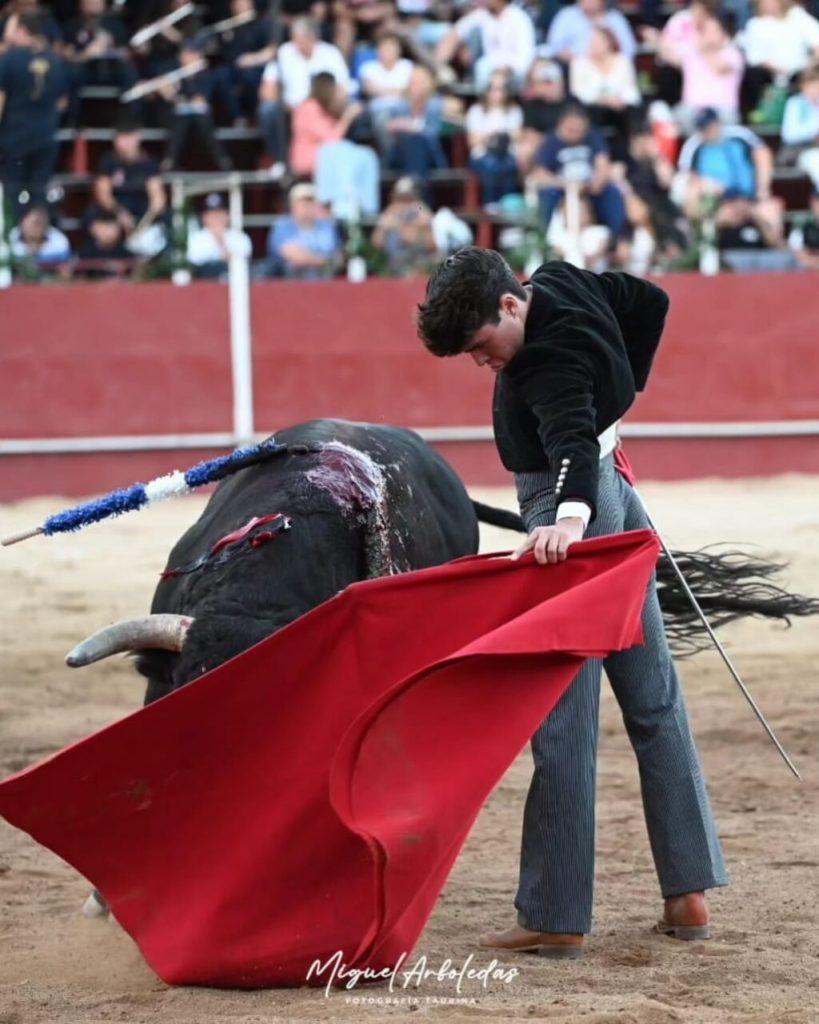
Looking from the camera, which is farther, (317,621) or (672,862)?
(672,862)

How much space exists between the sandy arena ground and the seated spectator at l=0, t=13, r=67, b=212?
3326 millimetres

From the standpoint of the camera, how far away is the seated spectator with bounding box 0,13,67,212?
9.95 m

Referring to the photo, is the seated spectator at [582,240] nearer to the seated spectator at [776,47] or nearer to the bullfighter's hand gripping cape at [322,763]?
Result: the seated spectator at [776,47]

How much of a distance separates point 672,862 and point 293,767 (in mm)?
775

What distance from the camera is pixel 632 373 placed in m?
3.27

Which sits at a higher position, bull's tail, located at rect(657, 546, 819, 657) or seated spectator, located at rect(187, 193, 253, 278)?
seated spectator, located at rect(187, 193, 253, 278)

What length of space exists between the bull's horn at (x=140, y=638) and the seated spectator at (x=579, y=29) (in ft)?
26.3

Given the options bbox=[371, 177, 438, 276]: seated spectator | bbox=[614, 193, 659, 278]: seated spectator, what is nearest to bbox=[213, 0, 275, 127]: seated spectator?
bbox=[371, 177, 438, 276]: seated spectator

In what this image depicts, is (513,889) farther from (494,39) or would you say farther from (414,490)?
(494,39)

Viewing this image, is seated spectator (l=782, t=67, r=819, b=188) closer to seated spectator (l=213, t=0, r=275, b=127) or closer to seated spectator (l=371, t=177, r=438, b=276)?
seated spectator (l=371, t=177, r=438, b=276)

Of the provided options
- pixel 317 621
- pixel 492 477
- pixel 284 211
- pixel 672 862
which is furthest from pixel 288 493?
pixel 284 211

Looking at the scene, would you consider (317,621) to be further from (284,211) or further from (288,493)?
(284,211)

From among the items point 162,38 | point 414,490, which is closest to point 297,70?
point 162,38

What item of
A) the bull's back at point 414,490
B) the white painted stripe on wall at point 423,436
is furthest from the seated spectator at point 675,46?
the bull's back at point 414,490
